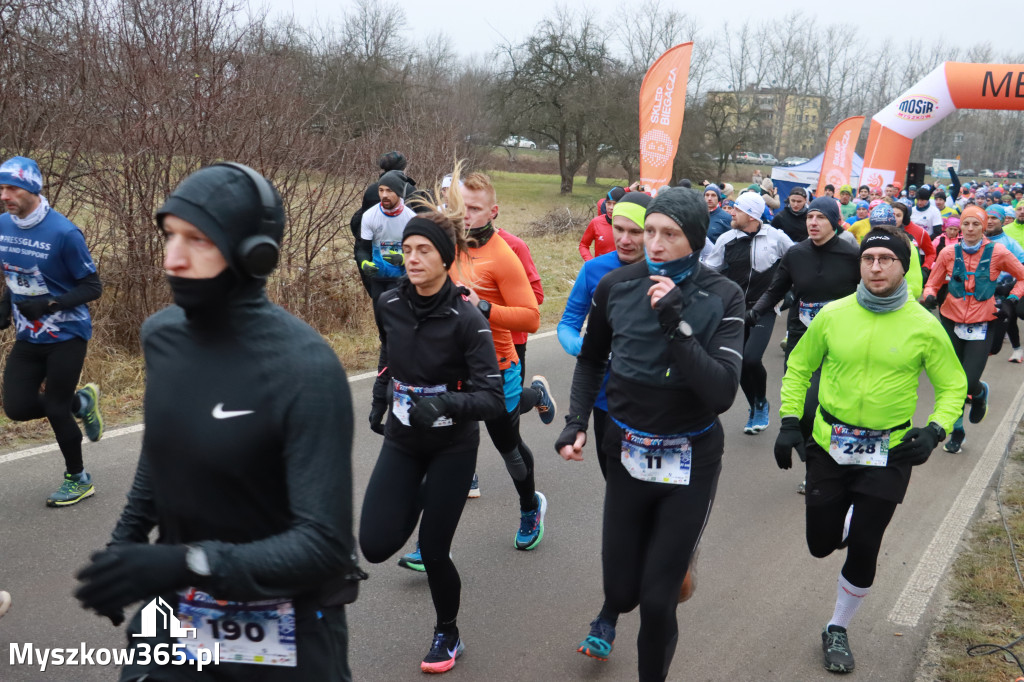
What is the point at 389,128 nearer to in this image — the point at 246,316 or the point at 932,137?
the point at 246,316

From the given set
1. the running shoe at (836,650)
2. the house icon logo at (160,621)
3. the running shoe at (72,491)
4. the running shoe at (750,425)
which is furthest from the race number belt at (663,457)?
the running shoe at (750,425)

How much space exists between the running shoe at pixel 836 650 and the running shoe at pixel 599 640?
3.44ft

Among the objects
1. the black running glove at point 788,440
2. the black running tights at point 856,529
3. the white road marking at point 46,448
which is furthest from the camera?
the white road marking at point 46,448

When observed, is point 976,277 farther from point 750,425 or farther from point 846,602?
point 846,602

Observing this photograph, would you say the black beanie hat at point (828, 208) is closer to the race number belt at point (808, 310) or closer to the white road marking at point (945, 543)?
the race number belt at point (808, 310)

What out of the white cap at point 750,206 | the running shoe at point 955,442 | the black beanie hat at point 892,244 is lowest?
the running shoe at point 955,442

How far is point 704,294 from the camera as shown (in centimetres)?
354

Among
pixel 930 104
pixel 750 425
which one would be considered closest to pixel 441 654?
pixel 750 425

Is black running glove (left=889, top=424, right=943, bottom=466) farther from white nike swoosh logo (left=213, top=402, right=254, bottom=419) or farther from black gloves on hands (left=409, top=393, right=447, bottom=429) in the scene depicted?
white nike swoosh logo (left=213, top=402, right=254, bottom=419)

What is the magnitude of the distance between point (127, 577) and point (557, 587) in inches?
136

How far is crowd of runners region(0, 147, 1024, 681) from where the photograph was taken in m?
1.96

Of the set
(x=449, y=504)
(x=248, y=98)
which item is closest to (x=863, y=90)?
(x=248, y=98)

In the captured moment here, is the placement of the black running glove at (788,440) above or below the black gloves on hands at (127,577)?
below

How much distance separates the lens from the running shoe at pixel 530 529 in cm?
543
